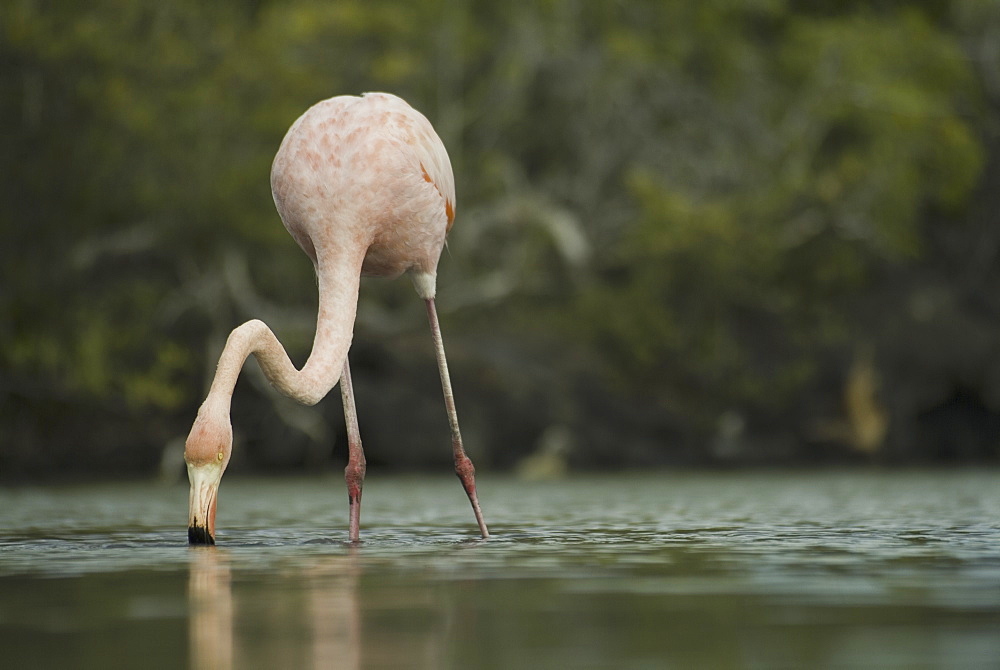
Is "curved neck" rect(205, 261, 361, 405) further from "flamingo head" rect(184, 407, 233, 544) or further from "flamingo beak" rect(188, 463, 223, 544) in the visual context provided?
"flamingo beak" rect(188, 463, 223, 544)

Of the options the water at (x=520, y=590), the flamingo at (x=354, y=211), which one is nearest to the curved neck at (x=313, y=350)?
the flamingo at (x=354, y=211)

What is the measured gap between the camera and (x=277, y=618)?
475cm

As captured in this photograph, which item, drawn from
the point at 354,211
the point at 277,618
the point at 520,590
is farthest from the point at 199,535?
the point at 277,618

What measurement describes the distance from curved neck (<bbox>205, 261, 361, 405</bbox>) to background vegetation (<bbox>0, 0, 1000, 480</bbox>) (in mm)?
11659

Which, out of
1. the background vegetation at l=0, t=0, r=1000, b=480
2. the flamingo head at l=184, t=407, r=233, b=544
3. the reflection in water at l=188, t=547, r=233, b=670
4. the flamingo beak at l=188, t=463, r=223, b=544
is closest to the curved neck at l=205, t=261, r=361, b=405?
the flamingo head at l=184, t=407, r=233, b=544

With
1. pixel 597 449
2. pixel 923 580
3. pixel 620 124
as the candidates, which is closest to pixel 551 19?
pixel 620 124

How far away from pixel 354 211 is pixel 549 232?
53.1 feet

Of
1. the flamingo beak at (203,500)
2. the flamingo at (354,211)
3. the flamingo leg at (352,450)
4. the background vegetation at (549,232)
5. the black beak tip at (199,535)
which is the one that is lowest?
the black beak tip at (199,535)

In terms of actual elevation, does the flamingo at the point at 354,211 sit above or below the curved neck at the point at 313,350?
above

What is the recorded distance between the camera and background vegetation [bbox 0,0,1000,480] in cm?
2064

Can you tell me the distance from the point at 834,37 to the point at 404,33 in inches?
276

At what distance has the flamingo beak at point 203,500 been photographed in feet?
Answer: 23.1

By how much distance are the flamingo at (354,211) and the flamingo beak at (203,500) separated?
904mm

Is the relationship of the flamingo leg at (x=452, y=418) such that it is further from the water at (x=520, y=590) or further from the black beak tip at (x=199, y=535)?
the black beak tip at (x=199, y=535)
